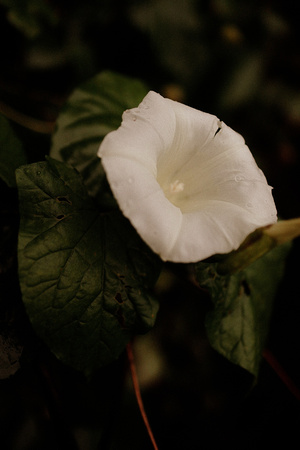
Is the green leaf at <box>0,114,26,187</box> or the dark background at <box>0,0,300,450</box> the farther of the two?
the dark background at <box>0,0,300,450</box>

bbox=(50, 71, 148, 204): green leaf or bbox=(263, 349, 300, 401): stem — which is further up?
bbox=(50, 71, 148, 204): green leaf

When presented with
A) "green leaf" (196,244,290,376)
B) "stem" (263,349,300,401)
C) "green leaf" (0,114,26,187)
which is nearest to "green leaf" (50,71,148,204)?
"green leaf" (0,114,26,187)

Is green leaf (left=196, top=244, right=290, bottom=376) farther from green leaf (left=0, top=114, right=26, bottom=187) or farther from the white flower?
green leaf (left=0, top=114, right=26, bottom=187)

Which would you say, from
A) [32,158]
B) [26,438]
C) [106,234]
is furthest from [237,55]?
[26,438]

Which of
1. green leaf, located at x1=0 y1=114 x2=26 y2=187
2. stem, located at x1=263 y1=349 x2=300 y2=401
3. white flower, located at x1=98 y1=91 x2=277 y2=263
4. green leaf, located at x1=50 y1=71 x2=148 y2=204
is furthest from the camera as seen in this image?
stem, located at x1=263 y1=349 x2=300 y2=401

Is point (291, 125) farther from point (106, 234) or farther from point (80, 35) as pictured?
point (106, 234)

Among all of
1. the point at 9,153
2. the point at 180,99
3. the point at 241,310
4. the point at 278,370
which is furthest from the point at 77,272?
the point at 180,99

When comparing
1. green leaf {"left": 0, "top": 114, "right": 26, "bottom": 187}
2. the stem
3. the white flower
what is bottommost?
the stem
